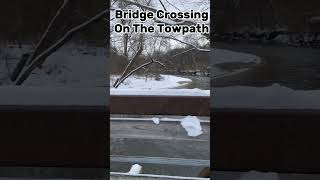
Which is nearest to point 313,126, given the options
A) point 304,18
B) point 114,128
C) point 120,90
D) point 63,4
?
point 304,18

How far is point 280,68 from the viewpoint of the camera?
10.3 ft

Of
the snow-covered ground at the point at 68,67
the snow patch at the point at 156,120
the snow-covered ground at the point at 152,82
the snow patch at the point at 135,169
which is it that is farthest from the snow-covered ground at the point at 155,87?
the snow-covered ground at the point at 68,67

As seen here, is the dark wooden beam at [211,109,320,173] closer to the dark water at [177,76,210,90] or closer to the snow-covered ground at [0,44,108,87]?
the snow-covered ground at [0,44,108,87]

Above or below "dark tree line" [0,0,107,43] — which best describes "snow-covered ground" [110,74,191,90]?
below

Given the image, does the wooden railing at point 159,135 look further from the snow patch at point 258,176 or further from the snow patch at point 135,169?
the snow patch at point 258,176

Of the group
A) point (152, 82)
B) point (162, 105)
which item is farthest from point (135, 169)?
point (152, 82)

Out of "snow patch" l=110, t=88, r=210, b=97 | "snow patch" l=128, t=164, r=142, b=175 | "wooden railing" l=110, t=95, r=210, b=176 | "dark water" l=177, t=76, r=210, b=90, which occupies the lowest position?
"snow patch" l=128, t=164, r=142, b=175

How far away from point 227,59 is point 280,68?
0.37 meters

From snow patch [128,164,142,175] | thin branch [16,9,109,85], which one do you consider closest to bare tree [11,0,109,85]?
thin branch [16,9,109,85]

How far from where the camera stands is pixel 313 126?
3115mm

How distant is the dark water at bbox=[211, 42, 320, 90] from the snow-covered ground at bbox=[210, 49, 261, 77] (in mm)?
29

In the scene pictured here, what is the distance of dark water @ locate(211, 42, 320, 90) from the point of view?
123 inches

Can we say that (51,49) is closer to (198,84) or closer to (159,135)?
(198,84)

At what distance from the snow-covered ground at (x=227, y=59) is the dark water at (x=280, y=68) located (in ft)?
0.09
